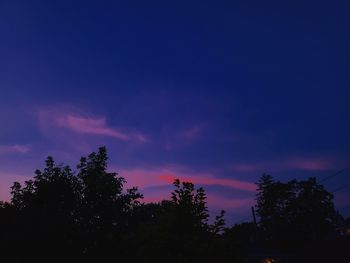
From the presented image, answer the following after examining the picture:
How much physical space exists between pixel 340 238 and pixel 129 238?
15.0 meters

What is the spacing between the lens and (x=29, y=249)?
2625 centimetres

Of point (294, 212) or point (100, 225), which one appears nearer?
point (100, 225)

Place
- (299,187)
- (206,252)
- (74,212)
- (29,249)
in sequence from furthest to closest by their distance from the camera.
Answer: (299,187) < (74,212) < (29,249) < (206,252)

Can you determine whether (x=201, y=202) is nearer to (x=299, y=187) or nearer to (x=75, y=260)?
(x=75, y=260)

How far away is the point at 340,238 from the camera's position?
2478 cm

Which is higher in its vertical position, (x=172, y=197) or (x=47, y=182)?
(x=47, y=182)

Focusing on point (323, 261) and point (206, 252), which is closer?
point (206, 252)

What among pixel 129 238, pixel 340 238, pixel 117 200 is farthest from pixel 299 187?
pixel 129 238

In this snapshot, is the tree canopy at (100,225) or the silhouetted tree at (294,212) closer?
the tree canopy at (100,225)

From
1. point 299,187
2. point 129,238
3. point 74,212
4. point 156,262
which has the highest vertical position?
point 299,187

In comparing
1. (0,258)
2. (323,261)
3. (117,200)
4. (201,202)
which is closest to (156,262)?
(201,202)

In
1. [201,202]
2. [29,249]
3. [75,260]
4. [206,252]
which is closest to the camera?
[206,252]

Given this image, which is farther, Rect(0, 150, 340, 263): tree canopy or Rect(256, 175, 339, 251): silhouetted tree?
Rect(256, 175, 339, 251): silhouetted tree

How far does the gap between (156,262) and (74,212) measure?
97.5 feet
